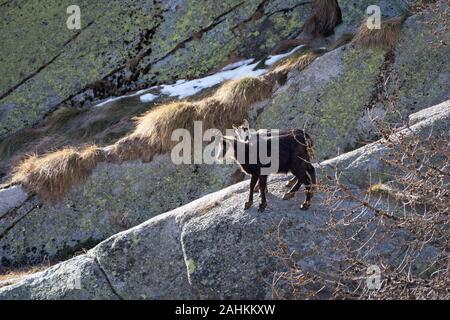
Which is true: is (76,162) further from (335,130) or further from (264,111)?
(335,130)

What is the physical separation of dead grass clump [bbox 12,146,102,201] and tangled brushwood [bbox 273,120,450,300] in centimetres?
605

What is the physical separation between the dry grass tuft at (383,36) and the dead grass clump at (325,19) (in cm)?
237

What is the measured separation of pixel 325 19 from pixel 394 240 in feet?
31.0

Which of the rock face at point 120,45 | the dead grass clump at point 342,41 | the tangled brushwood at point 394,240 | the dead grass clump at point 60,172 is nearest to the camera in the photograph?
the tangled brushwood at point 394,240

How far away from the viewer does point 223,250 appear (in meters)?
11.4

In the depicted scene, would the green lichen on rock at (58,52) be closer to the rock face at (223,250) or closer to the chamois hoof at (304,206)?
the rock face at (223,250)

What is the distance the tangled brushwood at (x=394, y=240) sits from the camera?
8.88m

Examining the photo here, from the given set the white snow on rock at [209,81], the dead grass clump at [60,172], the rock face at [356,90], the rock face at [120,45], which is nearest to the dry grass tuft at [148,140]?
the dead grass clump at [60,172]

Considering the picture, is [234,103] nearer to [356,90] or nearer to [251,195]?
[356,90]

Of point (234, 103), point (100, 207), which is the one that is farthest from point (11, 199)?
point (234, 103)

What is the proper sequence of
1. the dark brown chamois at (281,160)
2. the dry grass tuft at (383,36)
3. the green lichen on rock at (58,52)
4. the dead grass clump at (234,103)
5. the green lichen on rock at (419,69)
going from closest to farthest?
the dark brown chamois at (281,160) → the green lichen on rock at (419,69) → the dry grass tuft at (383,36) → the dead grass clump at (234,103) → the green lichen on rock at (58,52)

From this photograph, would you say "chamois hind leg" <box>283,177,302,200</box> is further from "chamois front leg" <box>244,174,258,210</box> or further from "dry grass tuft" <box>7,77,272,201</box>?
"dry grass tuft" <box>7,77,272,201</box>

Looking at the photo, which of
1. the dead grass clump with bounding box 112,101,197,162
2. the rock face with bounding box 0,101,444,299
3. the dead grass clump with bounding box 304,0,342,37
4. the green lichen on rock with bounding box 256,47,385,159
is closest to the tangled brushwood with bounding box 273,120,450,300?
the rock face with bounding box 0,101,444,299

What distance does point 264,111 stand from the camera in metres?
16.8
